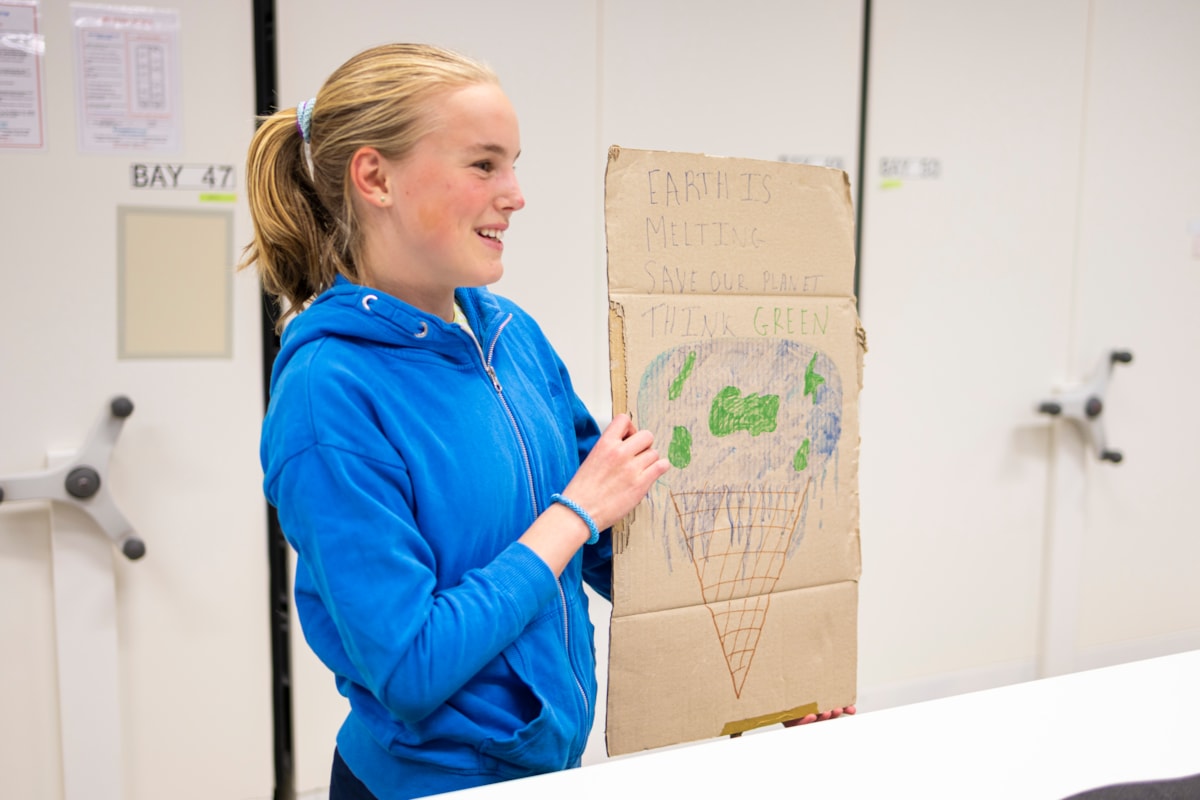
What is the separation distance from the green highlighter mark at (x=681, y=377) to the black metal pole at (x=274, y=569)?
88 cm

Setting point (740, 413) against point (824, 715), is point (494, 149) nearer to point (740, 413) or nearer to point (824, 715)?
point (740, 413)

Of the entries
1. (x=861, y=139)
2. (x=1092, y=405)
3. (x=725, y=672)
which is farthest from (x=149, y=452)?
(x=1092, y=405)

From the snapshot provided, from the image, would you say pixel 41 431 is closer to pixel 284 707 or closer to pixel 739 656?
pixel 284 707

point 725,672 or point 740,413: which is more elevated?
point 740,413

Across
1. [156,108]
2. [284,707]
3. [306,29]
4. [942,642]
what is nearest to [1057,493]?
[942,642]

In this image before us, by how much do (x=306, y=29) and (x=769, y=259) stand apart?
3.39ft

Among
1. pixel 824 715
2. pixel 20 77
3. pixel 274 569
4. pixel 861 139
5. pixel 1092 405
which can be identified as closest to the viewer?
pixel 824 715

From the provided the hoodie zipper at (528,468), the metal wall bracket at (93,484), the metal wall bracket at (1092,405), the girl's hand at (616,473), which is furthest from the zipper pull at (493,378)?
the metal wall bracket at (1092,405)

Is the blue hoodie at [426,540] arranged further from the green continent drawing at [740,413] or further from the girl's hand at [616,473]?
the green continent drawing at [740,413]

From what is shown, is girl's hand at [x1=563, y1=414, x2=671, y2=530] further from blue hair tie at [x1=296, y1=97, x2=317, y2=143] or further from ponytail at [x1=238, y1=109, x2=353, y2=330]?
blue hair tie at [x1=296, y1=97, x2=317, y2=143]

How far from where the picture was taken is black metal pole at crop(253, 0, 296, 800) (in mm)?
1531

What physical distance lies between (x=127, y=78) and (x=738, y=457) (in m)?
1.22

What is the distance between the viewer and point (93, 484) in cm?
145

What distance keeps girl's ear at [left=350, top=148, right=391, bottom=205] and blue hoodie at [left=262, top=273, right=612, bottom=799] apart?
0.29 ft
